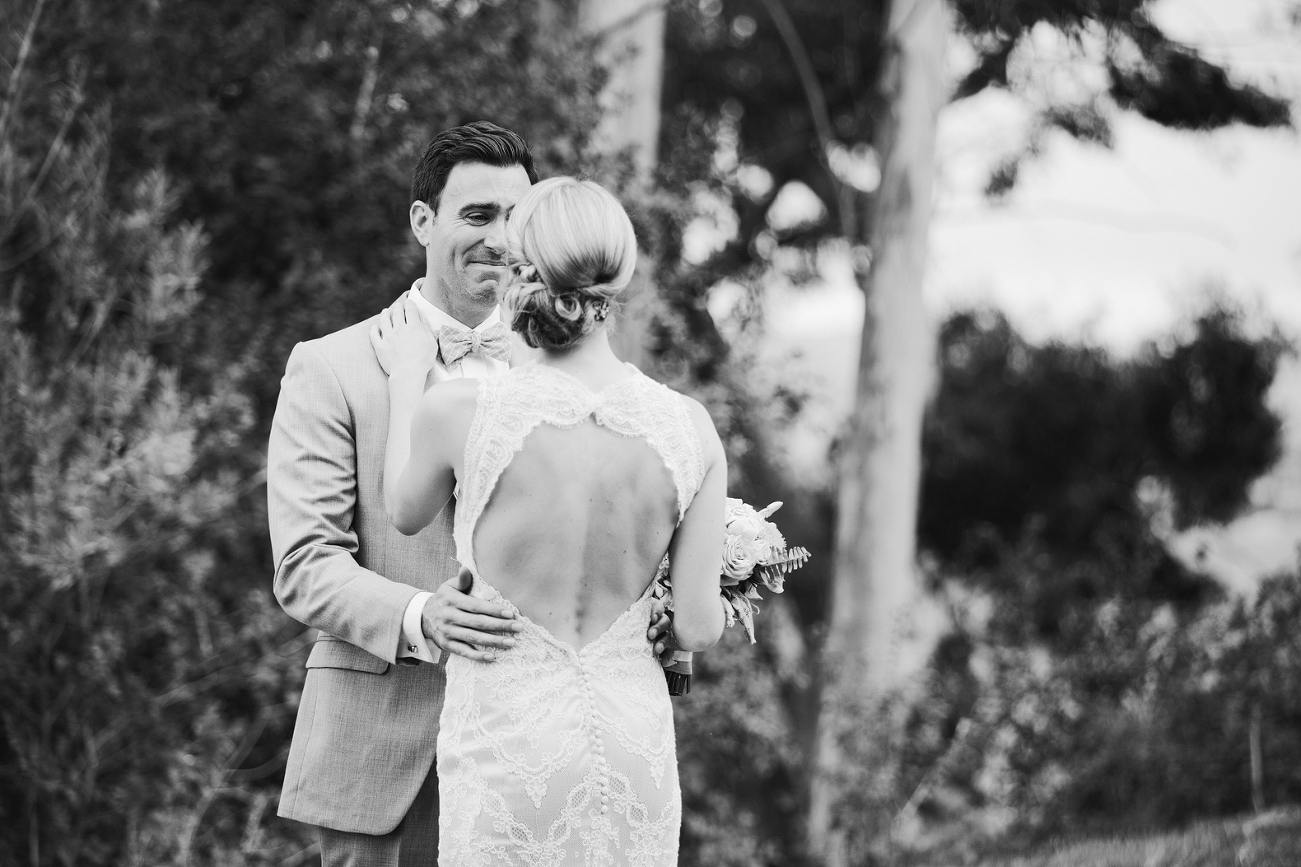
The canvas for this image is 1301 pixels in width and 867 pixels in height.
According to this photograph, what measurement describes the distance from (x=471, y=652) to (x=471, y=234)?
42.2 inches

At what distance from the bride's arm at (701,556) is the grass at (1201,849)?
12.0ft

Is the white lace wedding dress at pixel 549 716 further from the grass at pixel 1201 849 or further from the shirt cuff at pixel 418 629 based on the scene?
the grass at pixel 1201 849

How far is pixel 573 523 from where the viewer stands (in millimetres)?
2260

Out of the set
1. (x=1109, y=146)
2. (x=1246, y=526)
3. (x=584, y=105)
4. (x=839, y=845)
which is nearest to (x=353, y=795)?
(x=584, y=105)

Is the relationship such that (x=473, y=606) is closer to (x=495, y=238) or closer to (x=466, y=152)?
(x=495, y=238)

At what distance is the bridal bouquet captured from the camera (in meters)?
2.53

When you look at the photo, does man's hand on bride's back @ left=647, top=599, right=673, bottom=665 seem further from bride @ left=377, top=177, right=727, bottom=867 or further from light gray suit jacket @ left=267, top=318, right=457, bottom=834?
light gray suit jacket @ left=267, top=318, right=457, bottom=834

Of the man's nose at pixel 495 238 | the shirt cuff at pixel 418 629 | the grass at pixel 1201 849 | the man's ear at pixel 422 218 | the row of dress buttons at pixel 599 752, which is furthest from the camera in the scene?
the grass at pixel 1201 849

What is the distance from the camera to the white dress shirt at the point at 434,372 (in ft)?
8.24

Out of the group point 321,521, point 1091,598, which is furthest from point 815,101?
point 321,521

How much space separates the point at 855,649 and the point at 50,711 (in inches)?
234

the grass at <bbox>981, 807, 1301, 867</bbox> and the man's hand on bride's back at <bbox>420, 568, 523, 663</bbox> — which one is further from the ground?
the man's hand on bride's back at <bbox>420, 568, 523, 663</bbox>

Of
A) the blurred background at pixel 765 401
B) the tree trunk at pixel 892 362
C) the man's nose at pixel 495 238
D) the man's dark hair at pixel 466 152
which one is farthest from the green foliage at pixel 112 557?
the tree trunk at pixel 892 362

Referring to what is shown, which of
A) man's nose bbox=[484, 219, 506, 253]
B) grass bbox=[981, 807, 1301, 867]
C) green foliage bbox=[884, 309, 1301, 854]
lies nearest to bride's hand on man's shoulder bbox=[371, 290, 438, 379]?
man's nose bbox=[484, 219, 506, 253]
